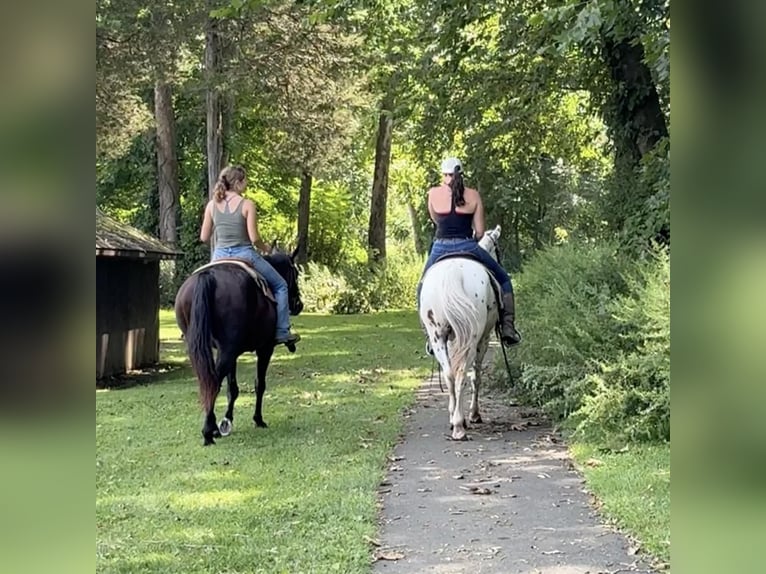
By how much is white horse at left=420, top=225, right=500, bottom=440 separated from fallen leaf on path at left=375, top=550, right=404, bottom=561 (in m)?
3.19

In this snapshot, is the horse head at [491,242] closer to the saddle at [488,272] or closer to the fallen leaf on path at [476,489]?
the saddle at [488,272]

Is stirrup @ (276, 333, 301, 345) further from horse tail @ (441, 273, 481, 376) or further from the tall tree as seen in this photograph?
the tall tree

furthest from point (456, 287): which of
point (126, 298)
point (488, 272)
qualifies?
point (126, 298)

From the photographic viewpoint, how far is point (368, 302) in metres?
27.0

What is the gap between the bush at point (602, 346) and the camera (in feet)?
23.2

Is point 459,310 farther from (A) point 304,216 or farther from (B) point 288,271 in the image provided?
(A) point 304,216

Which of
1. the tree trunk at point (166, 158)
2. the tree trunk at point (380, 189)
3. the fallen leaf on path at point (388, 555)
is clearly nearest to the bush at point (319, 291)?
the tree trunk at point (380, 189)

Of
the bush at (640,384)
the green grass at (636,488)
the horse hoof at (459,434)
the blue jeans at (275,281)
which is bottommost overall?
the horse hoof at (459,434)

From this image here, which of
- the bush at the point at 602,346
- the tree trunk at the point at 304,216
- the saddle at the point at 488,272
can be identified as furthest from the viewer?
the tree trunk at the point at 304,216

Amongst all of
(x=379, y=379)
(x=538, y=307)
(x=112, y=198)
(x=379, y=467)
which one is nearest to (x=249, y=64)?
(x=379, y=379)

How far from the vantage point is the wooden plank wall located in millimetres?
13508

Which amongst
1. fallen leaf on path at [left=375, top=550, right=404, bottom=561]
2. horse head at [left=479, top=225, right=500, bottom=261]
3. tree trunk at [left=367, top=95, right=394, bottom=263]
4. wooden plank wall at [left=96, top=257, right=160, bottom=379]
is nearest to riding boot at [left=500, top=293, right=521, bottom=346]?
horse head at [left=479, top=225, right=500, bottom=261]

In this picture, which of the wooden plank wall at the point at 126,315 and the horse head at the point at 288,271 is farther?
the wooden plank wall at the point at 126,315
